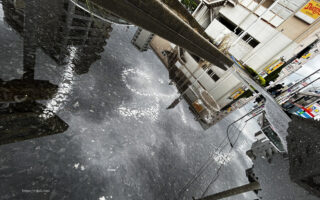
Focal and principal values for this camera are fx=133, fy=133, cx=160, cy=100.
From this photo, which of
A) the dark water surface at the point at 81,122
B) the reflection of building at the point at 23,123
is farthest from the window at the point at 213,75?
the reflection of building at the point at 23,123

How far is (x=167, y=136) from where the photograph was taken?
22.7ft

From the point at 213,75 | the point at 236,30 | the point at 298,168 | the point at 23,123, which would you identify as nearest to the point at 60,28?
the point at 23,123

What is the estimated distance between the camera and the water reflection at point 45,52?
3133mm

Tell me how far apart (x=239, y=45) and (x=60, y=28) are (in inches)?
471

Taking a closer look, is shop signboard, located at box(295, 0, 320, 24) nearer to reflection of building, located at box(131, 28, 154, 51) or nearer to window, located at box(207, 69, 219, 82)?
window, located at box(207, 69, 219, 82)

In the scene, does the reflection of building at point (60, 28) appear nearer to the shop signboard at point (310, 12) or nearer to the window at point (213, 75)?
the window at point (213, 75)

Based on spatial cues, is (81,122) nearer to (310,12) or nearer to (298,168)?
(298,168)

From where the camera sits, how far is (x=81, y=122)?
436 centimetres

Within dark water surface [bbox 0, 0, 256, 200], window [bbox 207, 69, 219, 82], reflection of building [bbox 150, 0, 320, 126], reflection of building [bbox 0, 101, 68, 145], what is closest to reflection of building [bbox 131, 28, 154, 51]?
dark water surface [bbox 0, 0, 256, 200]

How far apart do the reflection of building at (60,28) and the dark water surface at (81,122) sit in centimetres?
4

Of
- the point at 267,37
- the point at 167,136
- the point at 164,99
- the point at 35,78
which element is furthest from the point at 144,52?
the point at 267,37

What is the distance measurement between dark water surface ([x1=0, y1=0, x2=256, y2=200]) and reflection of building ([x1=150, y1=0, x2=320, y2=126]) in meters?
3.93

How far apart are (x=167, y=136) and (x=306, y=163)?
5.93 metres

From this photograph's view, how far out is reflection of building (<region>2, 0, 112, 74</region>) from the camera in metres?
4.68
